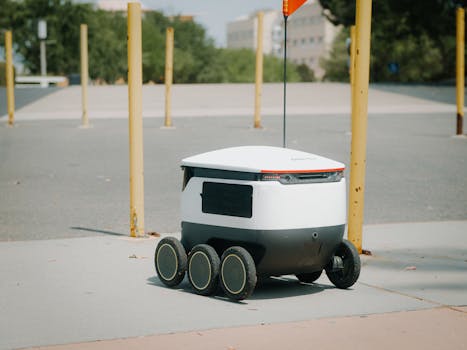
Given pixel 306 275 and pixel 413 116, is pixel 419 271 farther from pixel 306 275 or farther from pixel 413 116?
pixel 413 116

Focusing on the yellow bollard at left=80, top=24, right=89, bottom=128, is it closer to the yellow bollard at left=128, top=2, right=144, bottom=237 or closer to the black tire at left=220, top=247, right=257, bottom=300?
the yellow bollard at left=128, top=2, right=144, bottom=237

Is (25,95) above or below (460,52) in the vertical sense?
below

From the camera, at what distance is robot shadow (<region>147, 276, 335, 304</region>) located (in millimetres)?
6309

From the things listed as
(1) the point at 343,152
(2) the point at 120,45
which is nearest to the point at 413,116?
(1) the point at 343,152

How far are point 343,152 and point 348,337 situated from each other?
13203 mm

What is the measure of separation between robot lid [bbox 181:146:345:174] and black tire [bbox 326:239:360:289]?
0.55m

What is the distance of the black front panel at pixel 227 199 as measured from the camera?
238 inches

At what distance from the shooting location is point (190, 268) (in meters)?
6.35

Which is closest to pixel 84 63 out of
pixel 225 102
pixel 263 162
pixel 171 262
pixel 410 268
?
pixel 225 102

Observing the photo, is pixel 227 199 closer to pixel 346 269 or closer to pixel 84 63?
pixel 346 269

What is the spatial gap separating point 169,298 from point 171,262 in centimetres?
36

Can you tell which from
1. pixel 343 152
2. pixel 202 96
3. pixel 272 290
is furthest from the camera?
pixel 202 96

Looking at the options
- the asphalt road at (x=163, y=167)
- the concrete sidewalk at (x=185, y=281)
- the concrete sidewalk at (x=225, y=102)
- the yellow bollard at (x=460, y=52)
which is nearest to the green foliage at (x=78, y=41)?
the concrete sidewalk at (x=225, y=102)

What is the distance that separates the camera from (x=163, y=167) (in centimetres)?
1556
